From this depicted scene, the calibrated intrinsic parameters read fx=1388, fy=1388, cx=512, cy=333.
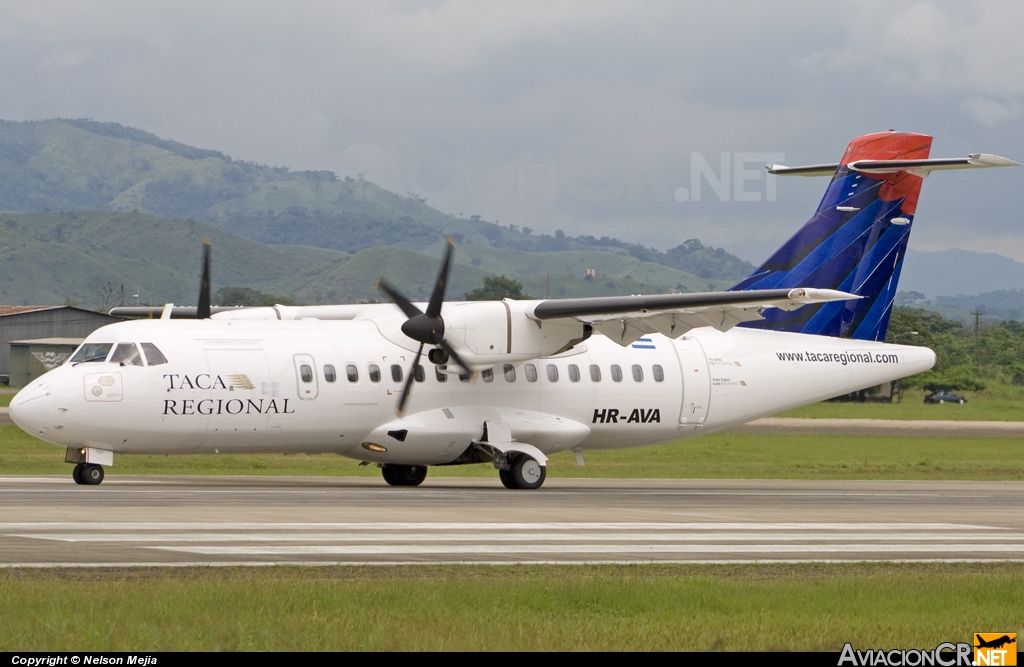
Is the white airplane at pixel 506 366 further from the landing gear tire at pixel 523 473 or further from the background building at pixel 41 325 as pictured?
the background building at pixel 41 325

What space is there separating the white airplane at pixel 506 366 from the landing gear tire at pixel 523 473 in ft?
0.10

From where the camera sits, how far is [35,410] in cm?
2239

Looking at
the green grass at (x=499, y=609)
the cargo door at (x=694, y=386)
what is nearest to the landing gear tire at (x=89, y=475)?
the green grass at (x=499, y=609)

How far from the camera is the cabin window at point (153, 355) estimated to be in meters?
23.5

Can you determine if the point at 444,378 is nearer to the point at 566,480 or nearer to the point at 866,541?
the point at 566,480

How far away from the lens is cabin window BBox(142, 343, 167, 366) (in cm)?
2352

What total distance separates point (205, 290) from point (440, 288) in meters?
5.56

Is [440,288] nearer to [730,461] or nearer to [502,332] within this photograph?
[502,332]

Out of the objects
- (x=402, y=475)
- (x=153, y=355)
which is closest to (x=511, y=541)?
(x=153, y=355)

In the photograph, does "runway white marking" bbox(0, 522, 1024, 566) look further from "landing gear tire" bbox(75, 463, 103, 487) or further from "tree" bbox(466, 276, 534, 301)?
"tree" bbox(466, 276, 534, 301)

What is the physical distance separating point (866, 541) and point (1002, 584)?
406 cm

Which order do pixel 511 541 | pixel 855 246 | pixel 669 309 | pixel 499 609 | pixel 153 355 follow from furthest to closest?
1. pixel 855 246
2. pixel 669 309
3. pixel 153 355
4. pixel 511 541
5. pixel 499 609

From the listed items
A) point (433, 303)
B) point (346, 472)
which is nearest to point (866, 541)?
point (433, 303)

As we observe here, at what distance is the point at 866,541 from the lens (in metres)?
17.0
